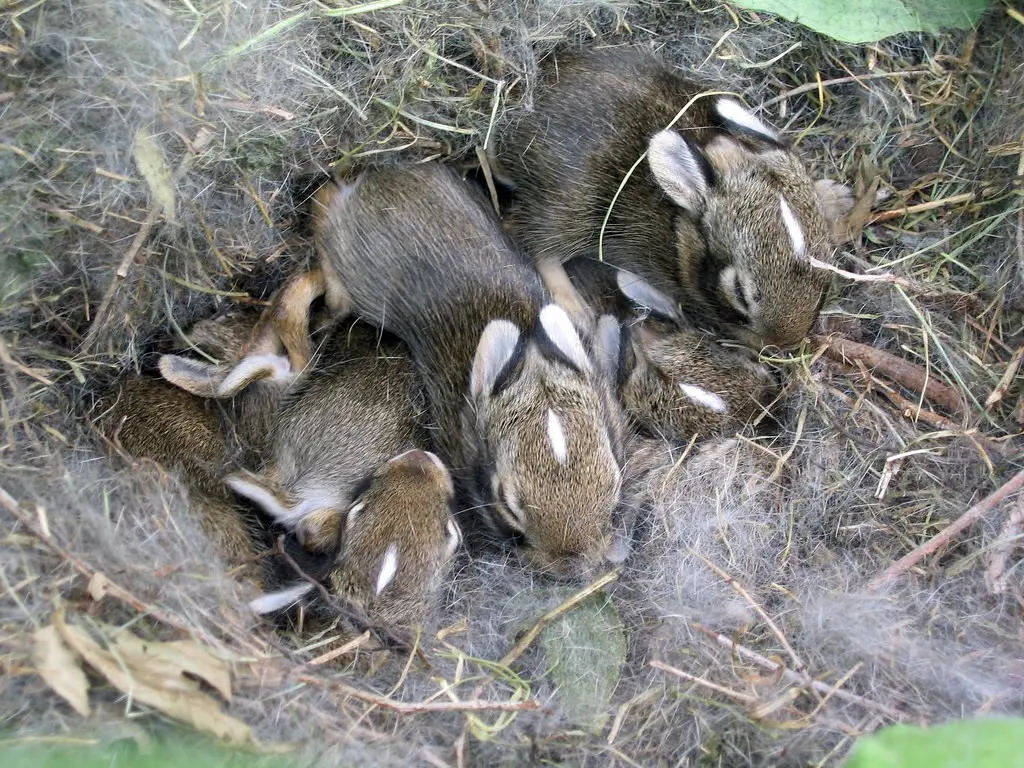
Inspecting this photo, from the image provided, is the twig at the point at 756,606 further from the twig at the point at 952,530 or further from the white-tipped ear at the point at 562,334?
the white-tipped ear at the point at 562,334

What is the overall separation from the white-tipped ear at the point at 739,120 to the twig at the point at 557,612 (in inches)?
72.9

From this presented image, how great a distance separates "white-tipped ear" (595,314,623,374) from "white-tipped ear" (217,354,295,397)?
1334 mm

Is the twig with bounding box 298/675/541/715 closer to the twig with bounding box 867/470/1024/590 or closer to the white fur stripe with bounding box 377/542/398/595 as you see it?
the white fur stripe with bounding box 377/542/398/595

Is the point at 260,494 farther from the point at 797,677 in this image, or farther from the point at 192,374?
the point at 797,677

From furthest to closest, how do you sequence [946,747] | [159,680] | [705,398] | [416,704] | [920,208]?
1. [920,208]
2. [705,398]
3. [416,704]
4. [159,680]
5. [946,747]

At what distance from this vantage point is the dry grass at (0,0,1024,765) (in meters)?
2.92

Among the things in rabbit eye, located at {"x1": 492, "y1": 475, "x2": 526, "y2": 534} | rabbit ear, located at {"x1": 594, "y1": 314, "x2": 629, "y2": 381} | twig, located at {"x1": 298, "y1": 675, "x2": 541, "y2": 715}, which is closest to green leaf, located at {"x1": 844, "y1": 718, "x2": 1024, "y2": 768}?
twig, located at {"x1": 298, "y1": 675, "x2": 541, "y2": 715}

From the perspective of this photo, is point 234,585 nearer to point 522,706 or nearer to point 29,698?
point 29,698

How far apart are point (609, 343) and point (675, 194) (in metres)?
0.71

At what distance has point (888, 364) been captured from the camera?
147 inches

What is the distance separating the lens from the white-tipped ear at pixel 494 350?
3393mm

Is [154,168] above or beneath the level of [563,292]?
above

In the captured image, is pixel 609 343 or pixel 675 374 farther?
pixel 609 343

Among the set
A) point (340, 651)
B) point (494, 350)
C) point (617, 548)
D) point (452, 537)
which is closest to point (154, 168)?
point (494, 350)
